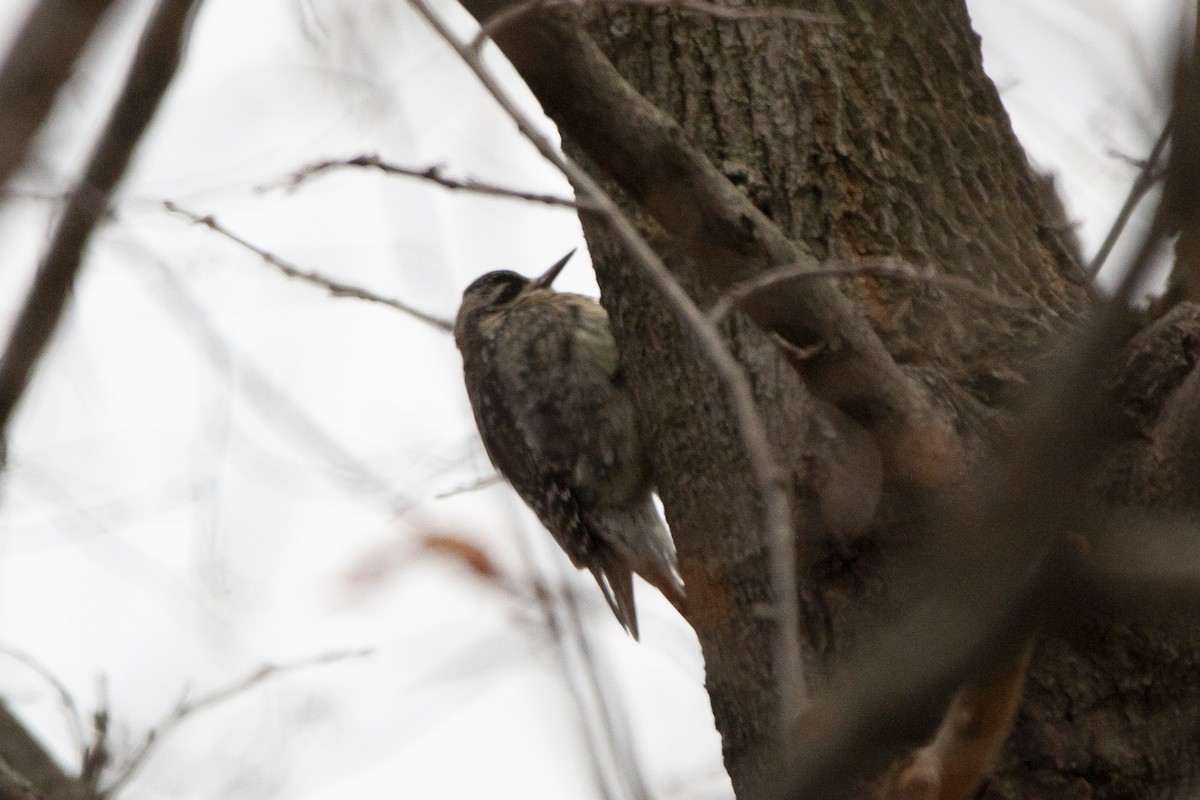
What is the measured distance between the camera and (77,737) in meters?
4.19

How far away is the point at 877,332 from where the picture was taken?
2.95 meters

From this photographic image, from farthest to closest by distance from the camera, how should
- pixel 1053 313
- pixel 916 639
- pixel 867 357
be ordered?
pixel 1053 313 → pixel 867 357 → pixel 916 639

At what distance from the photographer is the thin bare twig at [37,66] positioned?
1727mm

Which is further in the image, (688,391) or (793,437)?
(688,391)

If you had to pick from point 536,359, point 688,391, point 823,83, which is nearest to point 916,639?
point 688,391

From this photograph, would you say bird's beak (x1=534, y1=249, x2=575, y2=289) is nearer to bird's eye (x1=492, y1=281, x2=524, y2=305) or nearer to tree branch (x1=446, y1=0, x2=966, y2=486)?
bird's eye (x1=492, y1=281, x2=524, y2=305)

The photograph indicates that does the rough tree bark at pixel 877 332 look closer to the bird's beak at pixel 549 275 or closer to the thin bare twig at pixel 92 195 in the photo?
the thin bare twig at pixel 92 195

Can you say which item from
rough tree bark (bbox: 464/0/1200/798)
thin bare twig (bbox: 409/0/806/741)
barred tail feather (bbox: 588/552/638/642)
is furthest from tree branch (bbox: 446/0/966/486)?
barred tail feather (bbox: 588/552/638/642)

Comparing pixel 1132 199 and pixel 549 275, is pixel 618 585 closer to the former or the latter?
pixel 549 275

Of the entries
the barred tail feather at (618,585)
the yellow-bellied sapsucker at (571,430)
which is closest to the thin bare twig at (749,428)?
the yellow-bellied sapsucker at (571,430)

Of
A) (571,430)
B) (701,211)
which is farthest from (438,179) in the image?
Result: (571,430)

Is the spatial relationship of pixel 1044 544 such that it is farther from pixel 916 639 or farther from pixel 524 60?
pixel 524 60

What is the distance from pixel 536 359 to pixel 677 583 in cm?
101

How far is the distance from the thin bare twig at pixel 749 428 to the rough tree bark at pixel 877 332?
39 cm
